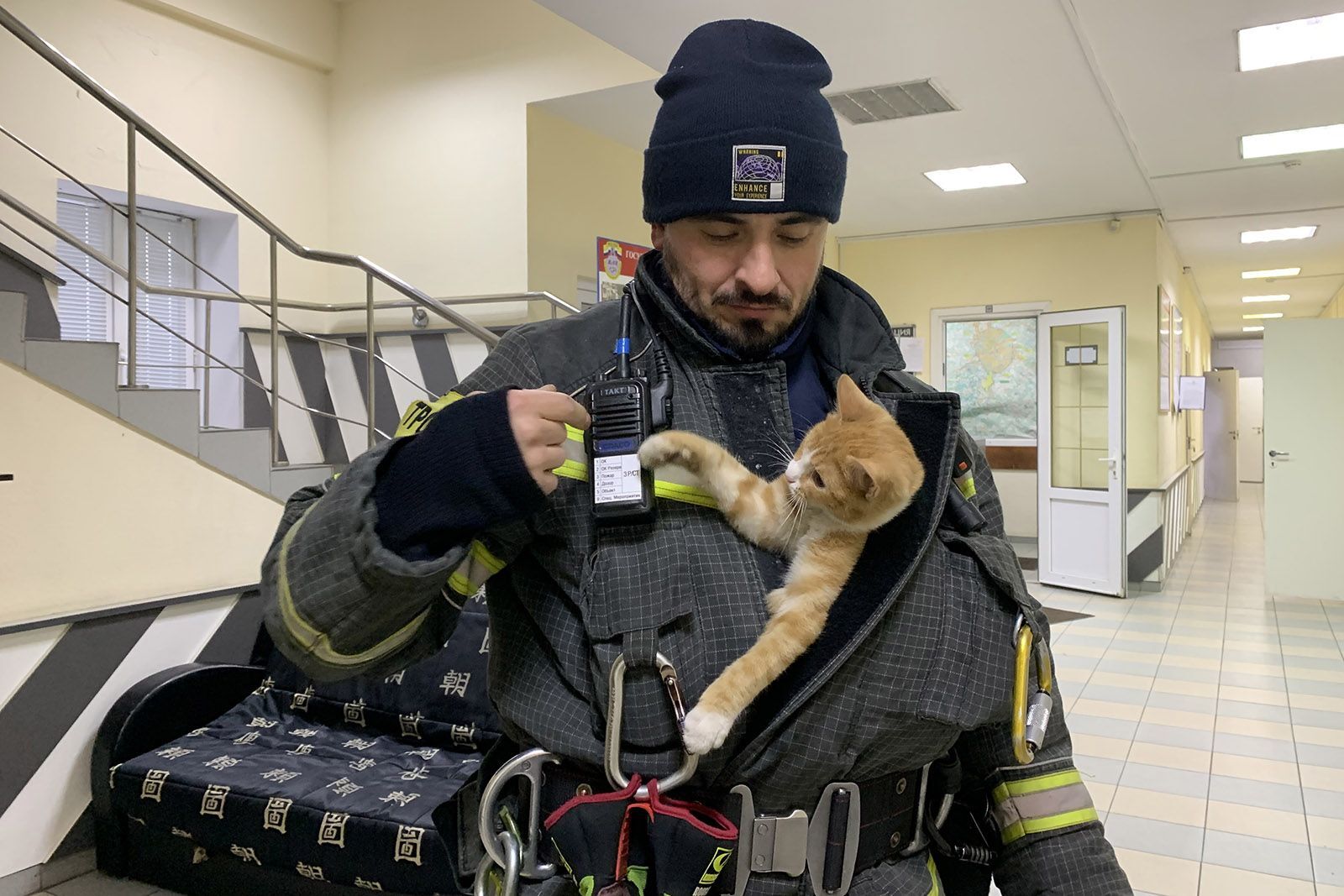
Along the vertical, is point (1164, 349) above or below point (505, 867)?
above

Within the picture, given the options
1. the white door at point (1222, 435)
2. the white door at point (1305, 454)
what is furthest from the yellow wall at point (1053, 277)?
the white door at point (1222, 435)

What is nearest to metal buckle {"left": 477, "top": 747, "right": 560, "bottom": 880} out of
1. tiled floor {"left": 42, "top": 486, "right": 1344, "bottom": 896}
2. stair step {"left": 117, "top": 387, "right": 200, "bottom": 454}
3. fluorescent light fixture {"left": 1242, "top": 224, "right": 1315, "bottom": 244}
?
tiled floor {"left": 42, "top": 486, "right": 1344, "bottom": 896}

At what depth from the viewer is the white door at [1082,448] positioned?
23.2 feet

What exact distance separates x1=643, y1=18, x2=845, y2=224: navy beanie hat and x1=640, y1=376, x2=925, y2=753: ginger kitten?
0.81 ft

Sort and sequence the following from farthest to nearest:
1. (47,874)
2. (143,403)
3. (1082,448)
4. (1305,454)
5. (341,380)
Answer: (1082,448) < (1305,454) < (341,380) < (143,403) < (47,874)

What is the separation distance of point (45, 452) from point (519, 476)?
2749 mm

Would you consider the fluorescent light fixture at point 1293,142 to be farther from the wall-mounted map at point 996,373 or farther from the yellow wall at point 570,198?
the yellow wall at point 570,198

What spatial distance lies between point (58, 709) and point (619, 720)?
111 inches

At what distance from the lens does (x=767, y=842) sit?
3.01 feet

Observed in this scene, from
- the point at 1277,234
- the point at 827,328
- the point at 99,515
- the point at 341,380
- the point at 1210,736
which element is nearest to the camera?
the point at 827,328

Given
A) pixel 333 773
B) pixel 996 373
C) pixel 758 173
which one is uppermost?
pixel 996 373

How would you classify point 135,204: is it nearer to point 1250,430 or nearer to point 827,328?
point 827,328

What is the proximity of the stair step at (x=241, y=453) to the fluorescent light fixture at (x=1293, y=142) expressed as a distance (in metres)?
5.73

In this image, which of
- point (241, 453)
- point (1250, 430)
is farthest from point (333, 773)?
point (1250, 430)
